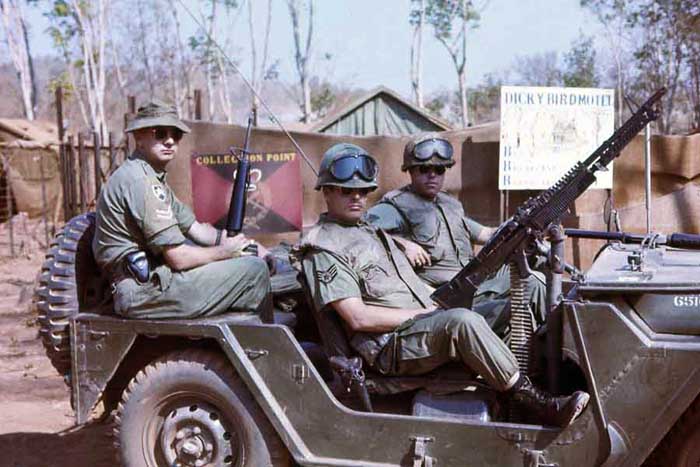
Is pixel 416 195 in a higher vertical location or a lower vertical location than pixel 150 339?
higher

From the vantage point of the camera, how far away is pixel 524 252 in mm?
3742

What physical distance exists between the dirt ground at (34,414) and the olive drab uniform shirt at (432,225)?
2036mm

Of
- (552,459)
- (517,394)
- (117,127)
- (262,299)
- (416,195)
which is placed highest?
(117,127)

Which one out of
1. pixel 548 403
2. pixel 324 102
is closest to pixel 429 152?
pixel 548 403

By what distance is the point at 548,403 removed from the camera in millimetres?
3414

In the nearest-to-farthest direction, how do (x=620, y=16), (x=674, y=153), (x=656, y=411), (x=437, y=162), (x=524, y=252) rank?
1. (x=656, y=411)
2. (x=524, y=252)
3. (x=437, y=162)
4. (x=674, y=153)
5. (x=620, y=16)

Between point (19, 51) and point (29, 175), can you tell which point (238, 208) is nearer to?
point (29, 175)

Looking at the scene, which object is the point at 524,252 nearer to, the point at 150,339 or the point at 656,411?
the point at 656,411

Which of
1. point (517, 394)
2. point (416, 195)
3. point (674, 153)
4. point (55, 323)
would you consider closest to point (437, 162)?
point (416, 195)

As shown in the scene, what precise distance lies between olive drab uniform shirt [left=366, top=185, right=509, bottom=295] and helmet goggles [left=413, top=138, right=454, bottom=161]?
0.85 feet

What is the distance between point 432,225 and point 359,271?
4.58 ft

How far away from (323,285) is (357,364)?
38cm

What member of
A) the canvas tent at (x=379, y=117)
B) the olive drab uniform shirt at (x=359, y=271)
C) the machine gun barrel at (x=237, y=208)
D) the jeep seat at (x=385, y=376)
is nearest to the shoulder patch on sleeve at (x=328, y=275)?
the olive drab uniform shirt at (x=359, y=271)

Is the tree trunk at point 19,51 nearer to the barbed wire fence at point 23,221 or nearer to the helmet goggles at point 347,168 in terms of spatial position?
the barbed wire fence at point 23,221
